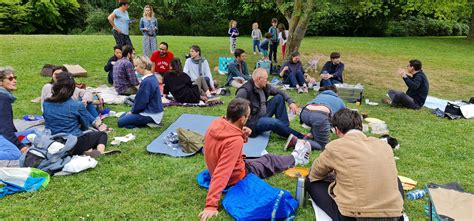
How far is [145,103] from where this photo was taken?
6.80 m

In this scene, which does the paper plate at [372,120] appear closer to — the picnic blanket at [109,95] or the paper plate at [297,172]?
the paper plate at [297,172]

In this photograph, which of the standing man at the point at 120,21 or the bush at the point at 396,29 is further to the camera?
the bush at the point at 396,29

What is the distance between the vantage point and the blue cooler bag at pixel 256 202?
3.94m

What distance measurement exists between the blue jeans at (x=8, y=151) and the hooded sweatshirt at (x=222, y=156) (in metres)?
2.54

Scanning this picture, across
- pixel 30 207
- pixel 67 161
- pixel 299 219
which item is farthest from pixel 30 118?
pixel 299 219

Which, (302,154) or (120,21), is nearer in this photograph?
(302,154)

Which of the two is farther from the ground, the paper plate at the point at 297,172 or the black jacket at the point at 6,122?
the black jacket at the point at 6,122

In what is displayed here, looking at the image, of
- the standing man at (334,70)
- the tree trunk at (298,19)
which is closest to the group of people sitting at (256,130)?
the standing man at (334,70)

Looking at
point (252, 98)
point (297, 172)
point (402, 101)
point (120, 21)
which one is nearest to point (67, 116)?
point (252, 98)

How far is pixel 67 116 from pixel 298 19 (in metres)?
9.48

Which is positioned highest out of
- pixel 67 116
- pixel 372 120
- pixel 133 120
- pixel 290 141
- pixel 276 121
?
pixel 67 116

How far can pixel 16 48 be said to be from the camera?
45.5ft

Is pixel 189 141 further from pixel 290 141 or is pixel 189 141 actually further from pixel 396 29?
pixel 396 29

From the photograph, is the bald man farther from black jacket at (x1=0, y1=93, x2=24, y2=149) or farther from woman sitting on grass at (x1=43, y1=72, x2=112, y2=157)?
black jacket at (x1=0, y1=93, x2=24, y2=149)
